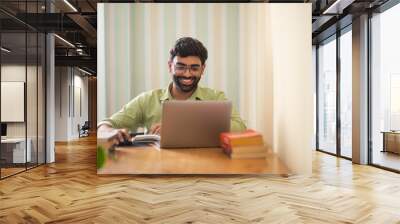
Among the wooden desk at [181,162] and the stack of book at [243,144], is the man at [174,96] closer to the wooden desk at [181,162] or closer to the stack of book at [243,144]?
the stack of book at [243,144]

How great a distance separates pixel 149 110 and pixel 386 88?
167 inches

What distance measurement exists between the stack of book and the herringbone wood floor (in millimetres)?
360

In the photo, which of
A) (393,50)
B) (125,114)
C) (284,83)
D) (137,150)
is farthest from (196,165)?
(393,50)

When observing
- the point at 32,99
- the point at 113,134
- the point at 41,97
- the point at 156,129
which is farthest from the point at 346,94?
the point at 32,99

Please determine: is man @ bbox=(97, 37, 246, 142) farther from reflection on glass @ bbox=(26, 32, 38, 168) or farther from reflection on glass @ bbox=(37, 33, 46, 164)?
reflection on glass @ bbox=(37, 33, 46, 164)

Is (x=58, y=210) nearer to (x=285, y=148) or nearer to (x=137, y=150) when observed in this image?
(x=137, y=150)

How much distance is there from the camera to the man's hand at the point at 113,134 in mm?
5973

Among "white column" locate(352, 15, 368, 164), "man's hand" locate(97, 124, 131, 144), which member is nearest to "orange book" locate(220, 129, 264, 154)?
"man's hand" locate(97, 124, 131, 144)

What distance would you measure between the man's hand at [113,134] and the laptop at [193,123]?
598 millimetres

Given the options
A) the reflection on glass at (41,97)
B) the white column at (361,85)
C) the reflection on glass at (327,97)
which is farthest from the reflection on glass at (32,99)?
the reflection on glass at (327,97)

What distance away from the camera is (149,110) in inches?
234

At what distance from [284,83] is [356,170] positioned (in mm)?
2116

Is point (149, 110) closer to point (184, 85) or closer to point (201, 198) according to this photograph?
point (184, 85)

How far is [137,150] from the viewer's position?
237 inches
